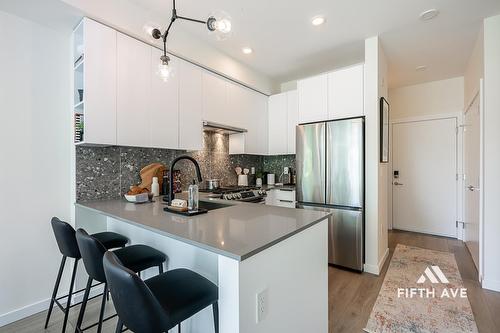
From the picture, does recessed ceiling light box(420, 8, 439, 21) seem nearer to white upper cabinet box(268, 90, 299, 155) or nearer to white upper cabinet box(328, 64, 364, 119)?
white upper cabinet box(328, 64, 364, 119)

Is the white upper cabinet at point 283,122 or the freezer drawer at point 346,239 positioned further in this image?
the white upper cabinet at point 283,122

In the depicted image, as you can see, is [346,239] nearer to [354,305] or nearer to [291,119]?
[354,305]

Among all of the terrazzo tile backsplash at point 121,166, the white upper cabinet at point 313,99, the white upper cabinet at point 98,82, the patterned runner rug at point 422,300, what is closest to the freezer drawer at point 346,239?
the patterned runner rug at point 422,300

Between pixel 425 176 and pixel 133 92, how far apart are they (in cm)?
481

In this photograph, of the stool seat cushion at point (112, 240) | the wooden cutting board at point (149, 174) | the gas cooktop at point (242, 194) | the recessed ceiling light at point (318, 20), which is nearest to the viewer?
the stool seat cushion at point (112, 240)

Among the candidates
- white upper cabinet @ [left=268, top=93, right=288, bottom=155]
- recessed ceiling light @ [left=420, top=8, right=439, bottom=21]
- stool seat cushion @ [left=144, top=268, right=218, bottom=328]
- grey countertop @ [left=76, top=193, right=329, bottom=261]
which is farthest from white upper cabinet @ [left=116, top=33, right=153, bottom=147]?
recessed ceiling light @ [left=420, top=8, right=439, bottom=21]

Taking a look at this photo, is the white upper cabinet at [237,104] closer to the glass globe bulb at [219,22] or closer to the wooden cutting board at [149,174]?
the wooden cutting board at [149,174]

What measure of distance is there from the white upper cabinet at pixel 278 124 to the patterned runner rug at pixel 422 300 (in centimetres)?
224

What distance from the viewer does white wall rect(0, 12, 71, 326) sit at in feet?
6.38

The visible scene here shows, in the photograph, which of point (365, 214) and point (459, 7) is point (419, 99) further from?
point (365, 214)

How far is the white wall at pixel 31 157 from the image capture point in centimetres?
194

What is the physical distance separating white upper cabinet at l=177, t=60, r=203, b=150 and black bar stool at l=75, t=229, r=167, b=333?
4.47 ft

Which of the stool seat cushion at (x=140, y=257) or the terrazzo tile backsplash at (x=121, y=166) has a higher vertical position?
the terrazzo tile backsplash at (x=121, y=166)

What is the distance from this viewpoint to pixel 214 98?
122 inches
